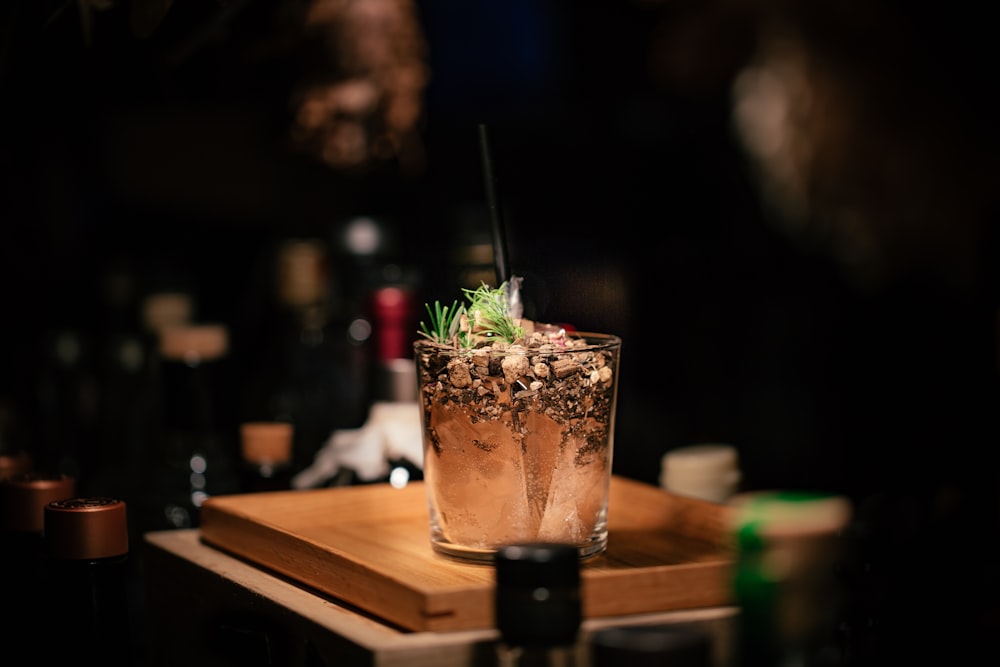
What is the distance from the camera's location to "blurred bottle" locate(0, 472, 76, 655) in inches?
32.4

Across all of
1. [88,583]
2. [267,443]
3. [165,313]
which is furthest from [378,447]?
[165,313]

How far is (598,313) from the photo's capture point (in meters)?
0.85

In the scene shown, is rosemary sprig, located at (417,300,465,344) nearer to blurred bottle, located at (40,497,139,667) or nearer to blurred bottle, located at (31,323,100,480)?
blurred bottle, located at (40,497,139,667)

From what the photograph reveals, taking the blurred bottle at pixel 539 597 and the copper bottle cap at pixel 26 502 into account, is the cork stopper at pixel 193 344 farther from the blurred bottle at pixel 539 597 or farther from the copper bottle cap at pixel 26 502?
the blurred bottle at pixel 539 597

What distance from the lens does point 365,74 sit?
5.14 ft

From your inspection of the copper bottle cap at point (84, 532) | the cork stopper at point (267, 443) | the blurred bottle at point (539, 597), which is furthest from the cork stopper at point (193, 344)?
the blurred bottle at point (539, 597)

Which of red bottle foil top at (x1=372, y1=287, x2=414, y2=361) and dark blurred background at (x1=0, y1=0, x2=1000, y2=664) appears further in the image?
red bottle foil top at (x1=372, y1=287, x2=414, y2=361)

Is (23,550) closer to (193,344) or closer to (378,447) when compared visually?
(378,447)

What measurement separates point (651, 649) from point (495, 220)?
397 millimetres

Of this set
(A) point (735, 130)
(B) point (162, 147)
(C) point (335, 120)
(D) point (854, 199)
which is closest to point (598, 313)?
(D) point (854, 199)

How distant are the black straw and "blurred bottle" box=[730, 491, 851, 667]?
11.5 inches

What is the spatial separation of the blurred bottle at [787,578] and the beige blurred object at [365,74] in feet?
3.59

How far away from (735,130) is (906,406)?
417 mm

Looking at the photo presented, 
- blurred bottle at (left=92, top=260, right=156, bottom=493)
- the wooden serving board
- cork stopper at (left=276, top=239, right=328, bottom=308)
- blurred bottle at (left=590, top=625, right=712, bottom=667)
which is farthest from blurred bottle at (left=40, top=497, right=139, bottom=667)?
cork stopper at (left=276, top=239, right=328, bottom=308)
